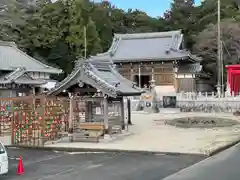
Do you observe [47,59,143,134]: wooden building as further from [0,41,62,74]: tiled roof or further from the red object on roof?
the red object on roof

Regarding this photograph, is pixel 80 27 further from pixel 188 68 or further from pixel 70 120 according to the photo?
pixel 70 120

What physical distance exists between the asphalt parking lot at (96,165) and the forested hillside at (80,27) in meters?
37.2

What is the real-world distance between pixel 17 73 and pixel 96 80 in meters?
14.2

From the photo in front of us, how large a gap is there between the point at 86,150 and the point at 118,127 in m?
4.95

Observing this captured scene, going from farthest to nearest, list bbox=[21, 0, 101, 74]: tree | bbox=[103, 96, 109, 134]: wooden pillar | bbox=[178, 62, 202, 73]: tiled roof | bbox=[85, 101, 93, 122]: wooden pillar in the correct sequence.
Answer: bbox=[21, 0, 101, 74]: tree, bbox=[178, 62, 202, 73]: tiled roof, bbox=[85, 101, 93, 122]: wooden pillar, bbox=[103, 96, 109, 134]: wooden pillar

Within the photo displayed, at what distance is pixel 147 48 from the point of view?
168ft

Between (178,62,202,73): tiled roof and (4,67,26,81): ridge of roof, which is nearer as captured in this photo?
(4,67,26,81): ridge of roof

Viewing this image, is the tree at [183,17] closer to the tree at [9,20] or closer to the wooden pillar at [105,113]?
the tree at [9,20]

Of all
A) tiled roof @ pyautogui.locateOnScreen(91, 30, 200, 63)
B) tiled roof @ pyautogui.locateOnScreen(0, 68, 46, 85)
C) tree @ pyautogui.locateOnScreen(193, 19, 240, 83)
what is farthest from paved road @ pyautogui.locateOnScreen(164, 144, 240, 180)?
tree @ pyautogui.locateOnScreen(193, 19, 240, 83)

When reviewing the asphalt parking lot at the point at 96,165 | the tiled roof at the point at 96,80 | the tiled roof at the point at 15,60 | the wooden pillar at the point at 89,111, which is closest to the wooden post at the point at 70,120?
the tiled roof at the point at 96,80

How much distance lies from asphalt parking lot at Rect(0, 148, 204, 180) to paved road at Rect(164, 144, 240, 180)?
40 centimetres

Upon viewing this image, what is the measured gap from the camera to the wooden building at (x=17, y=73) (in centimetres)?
3066

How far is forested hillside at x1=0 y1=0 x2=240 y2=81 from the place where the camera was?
53.5 m

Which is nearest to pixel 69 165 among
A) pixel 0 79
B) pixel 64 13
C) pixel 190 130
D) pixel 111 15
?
pixel 190 130
